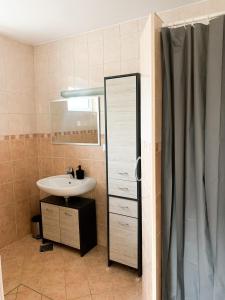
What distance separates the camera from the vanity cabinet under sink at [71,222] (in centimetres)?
251

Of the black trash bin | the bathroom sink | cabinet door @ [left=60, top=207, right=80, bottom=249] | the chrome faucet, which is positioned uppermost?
the chrome faucet

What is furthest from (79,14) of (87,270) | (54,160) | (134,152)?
(87,270)

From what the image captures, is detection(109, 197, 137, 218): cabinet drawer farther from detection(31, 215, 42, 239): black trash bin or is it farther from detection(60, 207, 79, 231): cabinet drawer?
detection(31, 215, 42, 239): black trash bin

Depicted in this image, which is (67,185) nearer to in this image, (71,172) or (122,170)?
(71,172)

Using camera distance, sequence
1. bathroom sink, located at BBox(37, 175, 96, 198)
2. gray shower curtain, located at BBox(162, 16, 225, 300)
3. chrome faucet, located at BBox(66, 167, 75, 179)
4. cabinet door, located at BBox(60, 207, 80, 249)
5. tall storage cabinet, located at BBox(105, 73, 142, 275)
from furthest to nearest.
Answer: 1. chrome faucet, located at BBox(66, 167, 75, 179)
2. cabinet door, located at BBox(60, 207, 80, 249)
3. bathroom sink, located at BBox(37, 175, 96, 198)
4. tall storage cabinet, located at BBox(105, 73, 142, 275)
5. gray shower curtain, located at BBox(162, 16, 225, 300)

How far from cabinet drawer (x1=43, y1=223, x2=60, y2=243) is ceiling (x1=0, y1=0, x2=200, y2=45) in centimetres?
228

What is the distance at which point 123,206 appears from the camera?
2.22m

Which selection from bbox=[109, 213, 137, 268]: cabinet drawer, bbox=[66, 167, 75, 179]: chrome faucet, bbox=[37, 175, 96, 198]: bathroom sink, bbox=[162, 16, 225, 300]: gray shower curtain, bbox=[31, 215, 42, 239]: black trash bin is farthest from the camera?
bbox=[31, 215, 42, 239]: black trash bin

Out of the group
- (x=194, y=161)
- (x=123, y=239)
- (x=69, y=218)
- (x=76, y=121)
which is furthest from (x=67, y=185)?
(x=194, y=161)

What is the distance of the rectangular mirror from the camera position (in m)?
2.64

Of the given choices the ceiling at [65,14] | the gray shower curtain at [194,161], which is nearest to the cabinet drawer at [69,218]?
the gray shower curtain at [194,161]

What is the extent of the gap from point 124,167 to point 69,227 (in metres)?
1.01

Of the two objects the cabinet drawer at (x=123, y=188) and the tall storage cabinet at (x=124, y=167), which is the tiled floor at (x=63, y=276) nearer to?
the tall storage cabinet at (x=124, y=167)

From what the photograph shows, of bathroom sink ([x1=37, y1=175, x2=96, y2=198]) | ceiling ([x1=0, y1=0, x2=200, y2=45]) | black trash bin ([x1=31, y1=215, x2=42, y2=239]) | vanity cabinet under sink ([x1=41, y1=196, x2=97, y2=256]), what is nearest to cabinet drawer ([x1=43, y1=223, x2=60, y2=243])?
vanity cabinet under sink ([x1=41, y1=196, x2=97, y2=256])
